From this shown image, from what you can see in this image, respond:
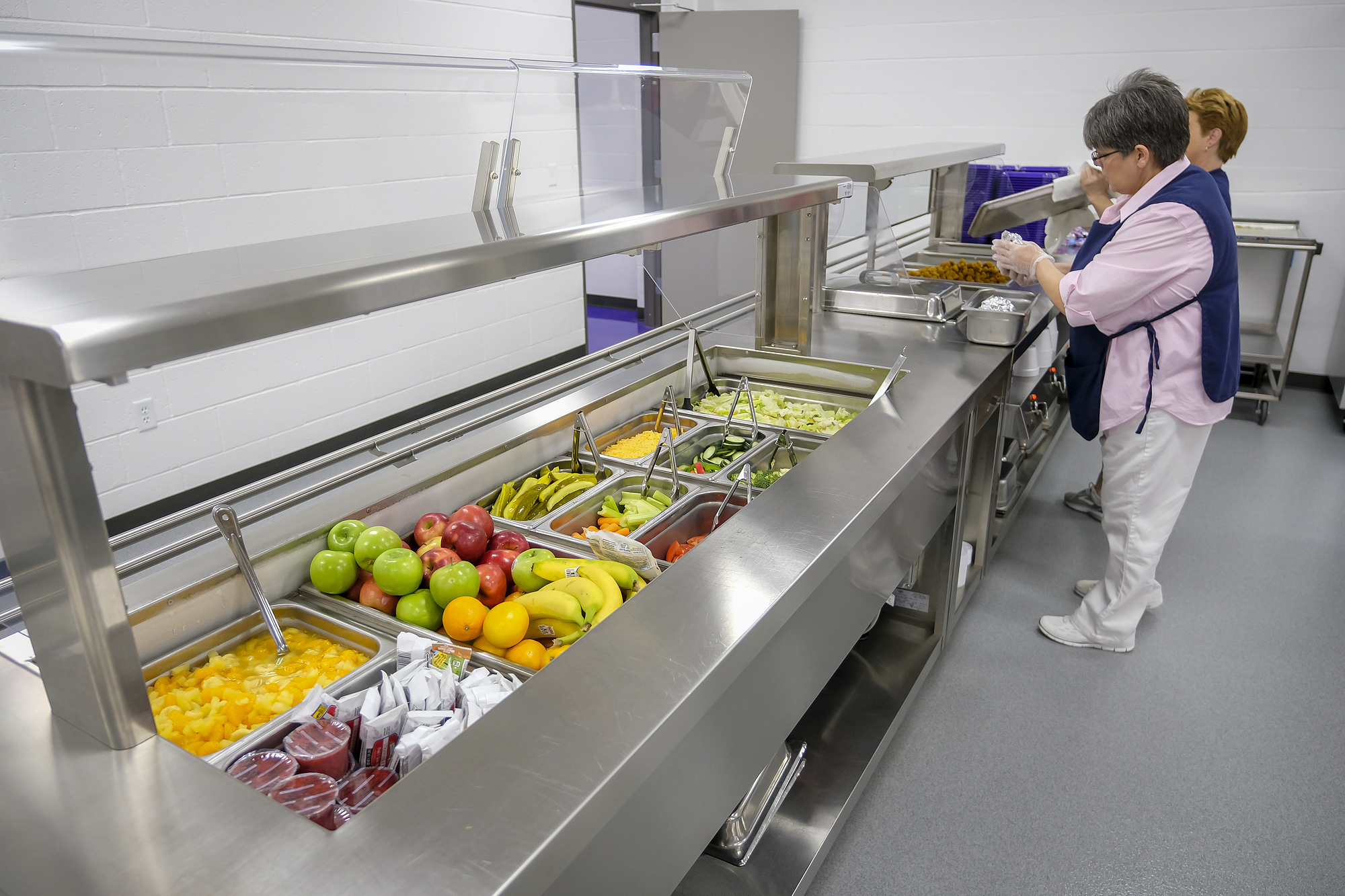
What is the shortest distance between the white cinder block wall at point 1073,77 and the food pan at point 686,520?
4.54 metres

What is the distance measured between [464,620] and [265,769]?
1.20 ft

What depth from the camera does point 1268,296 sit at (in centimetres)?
513

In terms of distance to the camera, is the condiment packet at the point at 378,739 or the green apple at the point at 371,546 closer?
the condiment packet at the point at 378,739

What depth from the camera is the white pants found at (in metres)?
2.43

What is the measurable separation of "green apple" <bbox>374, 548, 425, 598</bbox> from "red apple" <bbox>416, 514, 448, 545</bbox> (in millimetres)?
158

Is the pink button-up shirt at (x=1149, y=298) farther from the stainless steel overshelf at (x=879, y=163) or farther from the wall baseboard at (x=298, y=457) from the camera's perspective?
the wall baseboard at (x=298, y=457)

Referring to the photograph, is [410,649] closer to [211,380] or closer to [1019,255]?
[1019,255]

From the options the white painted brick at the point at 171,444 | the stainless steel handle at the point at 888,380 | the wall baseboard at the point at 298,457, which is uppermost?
the stainless steel handle at the point at 888,380

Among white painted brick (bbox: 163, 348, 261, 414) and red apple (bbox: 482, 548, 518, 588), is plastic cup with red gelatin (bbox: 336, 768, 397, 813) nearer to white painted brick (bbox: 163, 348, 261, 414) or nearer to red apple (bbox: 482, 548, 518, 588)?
red apple (bbox: 482, 548, 518, 588)

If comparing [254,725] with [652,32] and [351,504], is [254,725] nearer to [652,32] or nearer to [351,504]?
[351,504]

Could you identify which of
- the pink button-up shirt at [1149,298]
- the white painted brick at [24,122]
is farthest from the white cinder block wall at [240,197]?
the pink button-up shirt at [1149,298]

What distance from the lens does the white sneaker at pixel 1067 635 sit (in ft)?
8.87

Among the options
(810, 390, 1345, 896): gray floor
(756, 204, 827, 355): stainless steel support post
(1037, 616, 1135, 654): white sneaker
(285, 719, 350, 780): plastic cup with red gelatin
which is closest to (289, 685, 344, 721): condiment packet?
(285, 719, 350, 780): plastic cup with red gelatin

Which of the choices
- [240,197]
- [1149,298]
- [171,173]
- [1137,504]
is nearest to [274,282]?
[1149,298]
